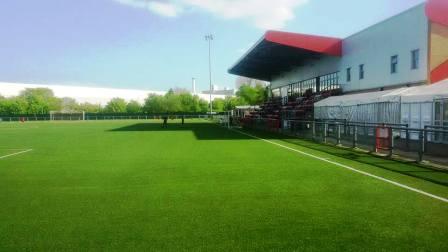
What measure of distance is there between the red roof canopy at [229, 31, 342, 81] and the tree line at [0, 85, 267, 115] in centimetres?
4450

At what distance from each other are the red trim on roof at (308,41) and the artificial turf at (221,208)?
1962cm

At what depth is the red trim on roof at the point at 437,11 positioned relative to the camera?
2134cm

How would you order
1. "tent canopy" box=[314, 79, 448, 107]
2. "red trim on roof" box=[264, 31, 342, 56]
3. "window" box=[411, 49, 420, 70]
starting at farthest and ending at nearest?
"red trim on roof" box=[264, 31, 342, 56], "window" box=[411, 49, 420, 70], "tent canopy" box=[314, 79, 448, 107]

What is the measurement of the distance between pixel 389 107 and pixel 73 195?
56.8 ft

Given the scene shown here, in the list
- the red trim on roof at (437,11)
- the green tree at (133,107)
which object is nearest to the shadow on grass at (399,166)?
the red trim on roof at (437,11)

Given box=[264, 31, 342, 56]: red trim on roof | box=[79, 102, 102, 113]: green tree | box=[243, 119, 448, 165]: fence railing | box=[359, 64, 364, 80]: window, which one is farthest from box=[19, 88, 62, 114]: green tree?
box=[243, 119, 448, 165]: fence railing

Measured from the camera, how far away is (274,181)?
9.33m

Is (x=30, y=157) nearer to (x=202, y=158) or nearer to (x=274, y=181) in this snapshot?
(x=202, y=158)

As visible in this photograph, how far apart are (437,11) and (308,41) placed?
10.7 m

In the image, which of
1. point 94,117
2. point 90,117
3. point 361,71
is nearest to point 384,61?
point 361,71

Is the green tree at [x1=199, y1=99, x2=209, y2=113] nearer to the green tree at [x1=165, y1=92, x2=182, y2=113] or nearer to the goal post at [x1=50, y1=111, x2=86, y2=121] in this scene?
the green tree at [x1=165, y1=92, x2=182, y2=113]

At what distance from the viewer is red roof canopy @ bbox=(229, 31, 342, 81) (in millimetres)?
30609

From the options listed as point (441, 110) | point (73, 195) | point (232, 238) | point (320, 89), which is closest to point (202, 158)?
point (73, 195)

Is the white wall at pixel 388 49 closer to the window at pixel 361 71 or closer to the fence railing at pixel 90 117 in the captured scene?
the window at pixel 361 71
